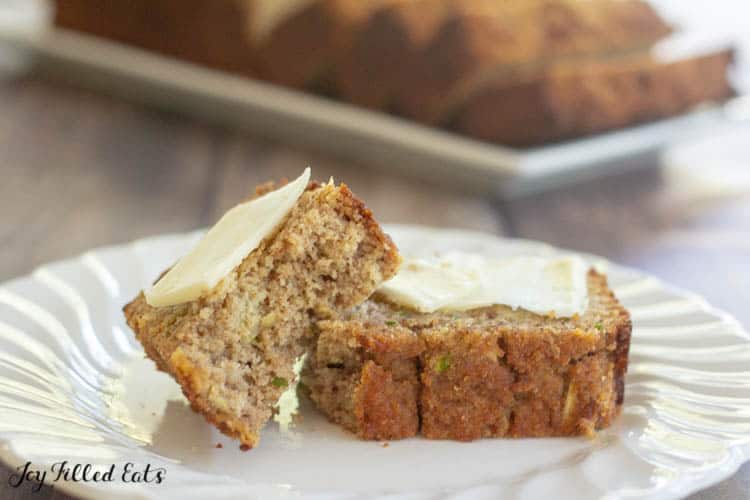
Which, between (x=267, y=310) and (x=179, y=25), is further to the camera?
(x=179, y=25)

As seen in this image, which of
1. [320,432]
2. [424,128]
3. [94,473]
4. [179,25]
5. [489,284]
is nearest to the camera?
[94,473]

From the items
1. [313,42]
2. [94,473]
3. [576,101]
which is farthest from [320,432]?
[313,42]

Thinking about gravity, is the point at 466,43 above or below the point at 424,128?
above

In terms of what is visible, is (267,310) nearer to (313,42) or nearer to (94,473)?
(94,473)

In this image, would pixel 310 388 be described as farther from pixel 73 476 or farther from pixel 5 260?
pixel 5 260

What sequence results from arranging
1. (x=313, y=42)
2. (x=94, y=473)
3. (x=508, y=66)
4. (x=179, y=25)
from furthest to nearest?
(x=179, y=25) → (x=313, y=42) → (x=508, y=66) → (x=94, y=473)

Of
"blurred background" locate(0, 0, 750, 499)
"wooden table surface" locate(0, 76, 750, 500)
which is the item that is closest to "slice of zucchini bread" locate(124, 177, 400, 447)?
"wooden table surface" locate(0, 76, 750, 500)

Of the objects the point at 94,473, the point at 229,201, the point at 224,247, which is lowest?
the point at 229,201

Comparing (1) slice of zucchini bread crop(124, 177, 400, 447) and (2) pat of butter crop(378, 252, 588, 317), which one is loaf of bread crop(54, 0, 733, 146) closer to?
(2) pat of butter crop(378, 252, 588, 317)
